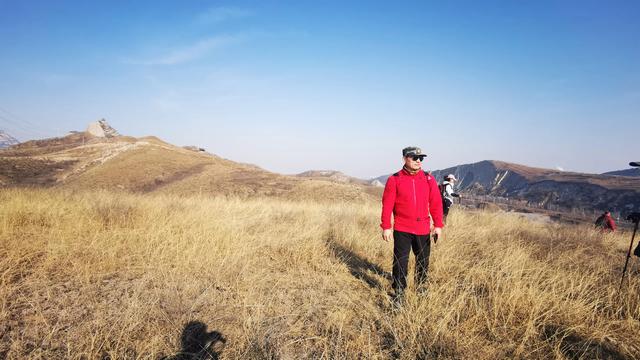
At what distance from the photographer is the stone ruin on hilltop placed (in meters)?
61.5

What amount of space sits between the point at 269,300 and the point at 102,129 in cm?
7557

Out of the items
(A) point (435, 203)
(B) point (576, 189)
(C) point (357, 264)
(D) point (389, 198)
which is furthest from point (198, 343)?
(B) point (576, 189)

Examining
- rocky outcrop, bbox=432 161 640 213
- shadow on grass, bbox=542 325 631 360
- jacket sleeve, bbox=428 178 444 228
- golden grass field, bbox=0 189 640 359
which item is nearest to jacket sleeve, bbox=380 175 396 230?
jacket sleeve, bbox=428 178 444 228

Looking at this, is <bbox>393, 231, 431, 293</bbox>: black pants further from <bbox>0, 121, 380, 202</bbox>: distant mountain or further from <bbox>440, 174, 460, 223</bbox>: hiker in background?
<bbox>0, 121, 380, 202</bbox>: distant mountain

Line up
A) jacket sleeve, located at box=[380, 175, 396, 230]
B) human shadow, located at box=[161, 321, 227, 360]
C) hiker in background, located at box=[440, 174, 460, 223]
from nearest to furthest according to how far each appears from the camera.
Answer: human shadow, located at box=[161, 321, 227, 360] → jacket sleeve, located at box=[380, 175, 396, 230] → hiker in background, located at box=[440, 174, 460, 223]

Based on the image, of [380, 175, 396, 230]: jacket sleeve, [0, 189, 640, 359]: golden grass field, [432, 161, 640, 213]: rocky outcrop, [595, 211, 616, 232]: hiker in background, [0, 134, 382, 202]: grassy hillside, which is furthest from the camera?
[432, 161, 640, 213]: rocky outcrop

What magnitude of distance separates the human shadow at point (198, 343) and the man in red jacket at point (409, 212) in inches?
83.0

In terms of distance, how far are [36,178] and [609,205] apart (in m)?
81.0

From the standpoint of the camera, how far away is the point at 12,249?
13.2ft

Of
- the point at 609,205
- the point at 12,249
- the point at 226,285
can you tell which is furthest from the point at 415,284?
the point at 609,205

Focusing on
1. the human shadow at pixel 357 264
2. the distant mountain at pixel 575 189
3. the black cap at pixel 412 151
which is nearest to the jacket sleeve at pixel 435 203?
the black cap at pixel 412 151

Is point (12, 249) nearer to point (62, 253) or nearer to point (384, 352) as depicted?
point (62, 253)

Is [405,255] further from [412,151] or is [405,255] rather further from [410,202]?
[412,151]

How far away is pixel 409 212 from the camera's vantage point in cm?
371
